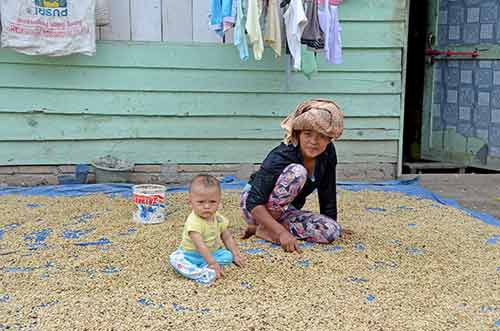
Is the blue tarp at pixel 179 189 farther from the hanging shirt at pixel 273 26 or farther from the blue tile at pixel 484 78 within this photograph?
the blue tile at pixel 484 78

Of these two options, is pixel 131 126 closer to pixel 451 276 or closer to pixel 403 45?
pixel 403 45

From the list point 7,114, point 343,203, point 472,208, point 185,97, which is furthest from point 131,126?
point 472,208

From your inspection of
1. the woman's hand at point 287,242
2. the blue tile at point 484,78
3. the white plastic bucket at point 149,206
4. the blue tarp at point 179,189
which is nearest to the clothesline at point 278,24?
the blue tarp at point 179,189

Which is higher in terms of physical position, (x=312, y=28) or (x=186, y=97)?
(x=312, y=28)

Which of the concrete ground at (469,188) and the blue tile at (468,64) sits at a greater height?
the blue tile at (468,64)

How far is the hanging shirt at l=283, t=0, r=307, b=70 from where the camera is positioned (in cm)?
371

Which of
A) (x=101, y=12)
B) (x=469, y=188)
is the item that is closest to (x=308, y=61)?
(x=101, y=12)

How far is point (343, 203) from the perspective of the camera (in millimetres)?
3775

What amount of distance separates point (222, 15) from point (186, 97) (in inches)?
29.7

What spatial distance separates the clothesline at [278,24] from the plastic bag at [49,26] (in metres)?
0.86

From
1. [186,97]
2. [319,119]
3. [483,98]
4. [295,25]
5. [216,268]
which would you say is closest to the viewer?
Result: [216,268]

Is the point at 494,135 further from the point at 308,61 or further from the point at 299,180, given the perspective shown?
the point at 299,180

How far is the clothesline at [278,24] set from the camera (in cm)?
373

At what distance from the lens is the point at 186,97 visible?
427cm
